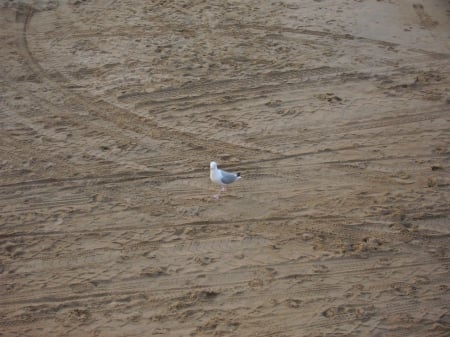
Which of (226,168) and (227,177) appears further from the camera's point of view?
(226,168)

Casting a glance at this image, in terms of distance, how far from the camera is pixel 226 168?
6367 millimetres

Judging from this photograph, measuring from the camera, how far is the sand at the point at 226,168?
4867 millimetres

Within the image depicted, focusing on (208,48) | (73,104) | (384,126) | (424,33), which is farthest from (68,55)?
(424,33)

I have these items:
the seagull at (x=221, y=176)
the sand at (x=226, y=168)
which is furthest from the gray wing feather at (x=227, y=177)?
the sand at (x=226, y=168)

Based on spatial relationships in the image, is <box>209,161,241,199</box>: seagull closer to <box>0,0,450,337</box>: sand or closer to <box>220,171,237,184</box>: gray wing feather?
<box>220,171,237,184</box>: gray wing feather

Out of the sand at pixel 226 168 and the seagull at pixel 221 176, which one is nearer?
the sand at pixel 226 168

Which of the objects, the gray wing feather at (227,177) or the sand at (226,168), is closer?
the sand at (226,168)

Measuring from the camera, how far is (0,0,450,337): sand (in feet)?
16.0

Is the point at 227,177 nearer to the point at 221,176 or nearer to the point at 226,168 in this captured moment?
the point at 221,176

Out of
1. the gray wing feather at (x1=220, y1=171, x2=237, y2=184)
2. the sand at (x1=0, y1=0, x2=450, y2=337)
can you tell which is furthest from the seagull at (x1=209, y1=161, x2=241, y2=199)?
the sand at (x1=0, y1=0, x2=450, y2=337)

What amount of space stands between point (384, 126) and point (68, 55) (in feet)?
16.3

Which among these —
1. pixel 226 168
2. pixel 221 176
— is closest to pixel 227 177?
pixel 221 176

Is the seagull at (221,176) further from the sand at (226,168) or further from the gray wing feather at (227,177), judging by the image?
the sand at (226,168)

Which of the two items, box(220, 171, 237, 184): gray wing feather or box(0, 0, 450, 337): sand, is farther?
box(220, 171, 237, 184): gray wing feather
